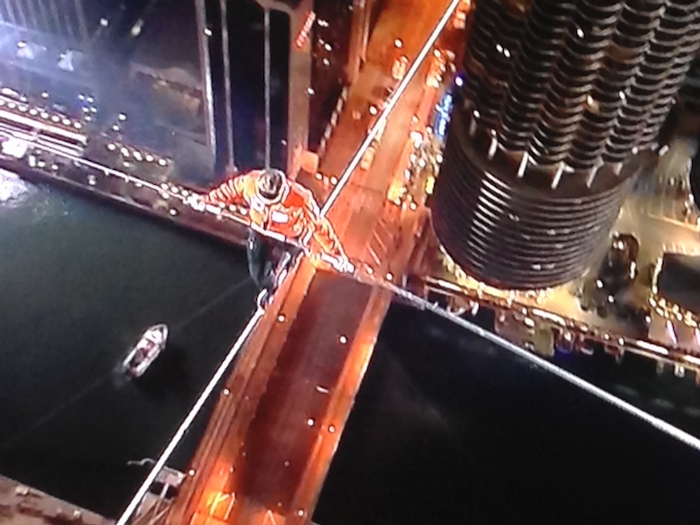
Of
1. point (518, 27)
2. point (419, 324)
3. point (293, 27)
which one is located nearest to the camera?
point (518, 27)

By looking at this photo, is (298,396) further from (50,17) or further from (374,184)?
(50,17)

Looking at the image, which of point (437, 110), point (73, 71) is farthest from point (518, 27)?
point (73, 71)

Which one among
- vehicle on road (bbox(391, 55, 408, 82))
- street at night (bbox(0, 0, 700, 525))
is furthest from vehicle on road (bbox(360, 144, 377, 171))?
vehicle on road (bbox(391, 55, 408, 82))

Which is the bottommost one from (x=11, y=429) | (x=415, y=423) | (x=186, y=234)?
(x=11, y=429)

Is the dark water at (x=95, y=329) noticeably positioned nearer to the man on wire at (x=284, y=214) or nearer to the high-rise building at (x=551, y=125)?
the man on wire at (x=284, y=214)

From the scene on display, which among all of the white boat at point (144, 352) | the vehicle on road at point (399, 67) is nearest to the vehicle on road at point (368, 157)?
the vehicle on road at point (399, 67)

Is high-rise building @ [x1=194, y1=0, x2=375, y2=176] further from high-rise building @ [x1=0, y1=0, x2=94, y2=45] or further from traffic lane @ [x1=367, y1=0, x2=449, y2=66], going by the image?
high-rise building @ [x1=0, y1=0, x2=94, y2=45]

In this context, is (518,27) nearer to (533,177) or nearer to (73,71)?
(533,177)
